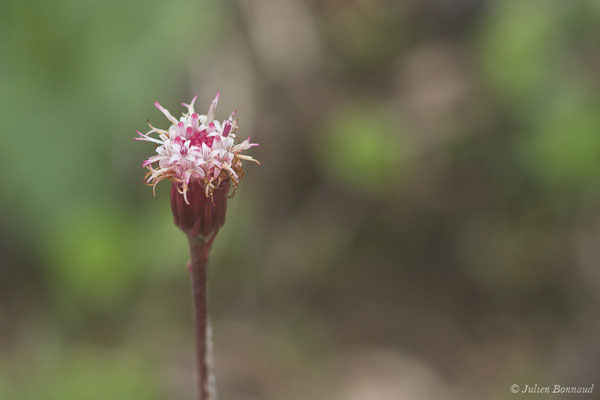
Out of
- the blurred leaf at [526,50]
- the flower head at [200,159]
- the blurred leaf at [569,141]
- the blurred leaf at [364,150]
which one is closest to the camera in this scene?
the flower head at [200,159]

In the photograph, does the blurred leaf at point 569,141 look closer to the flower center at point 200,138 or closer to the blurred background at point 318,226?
the blurred background at point 318,226

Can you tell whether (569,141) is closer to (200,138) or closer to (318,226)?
(318,226)

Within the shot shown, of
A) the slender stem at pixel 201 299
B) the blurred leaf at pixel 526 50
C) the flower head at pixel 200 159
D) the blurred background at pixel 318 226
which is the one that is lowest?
the slender stem at pixel 201 299

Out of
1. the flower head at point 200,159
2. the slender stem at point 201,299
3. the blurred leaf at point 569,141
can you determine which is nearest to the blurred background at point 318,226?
the blurred leaf at point 569,141

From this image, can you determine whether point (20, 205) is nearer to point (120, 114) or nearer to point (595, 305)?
point (120, 114)

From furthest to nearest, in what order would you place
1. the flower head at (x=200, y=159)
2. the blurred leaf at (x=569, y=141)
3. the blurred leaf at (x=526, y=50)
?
1. the blurred leaf at (x=526, y=50)
2. the blurred leaf at (x=569, y=141)
3. the flower head at (x=200, y=159)

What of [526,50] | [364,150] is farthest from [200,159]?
[526,50]
